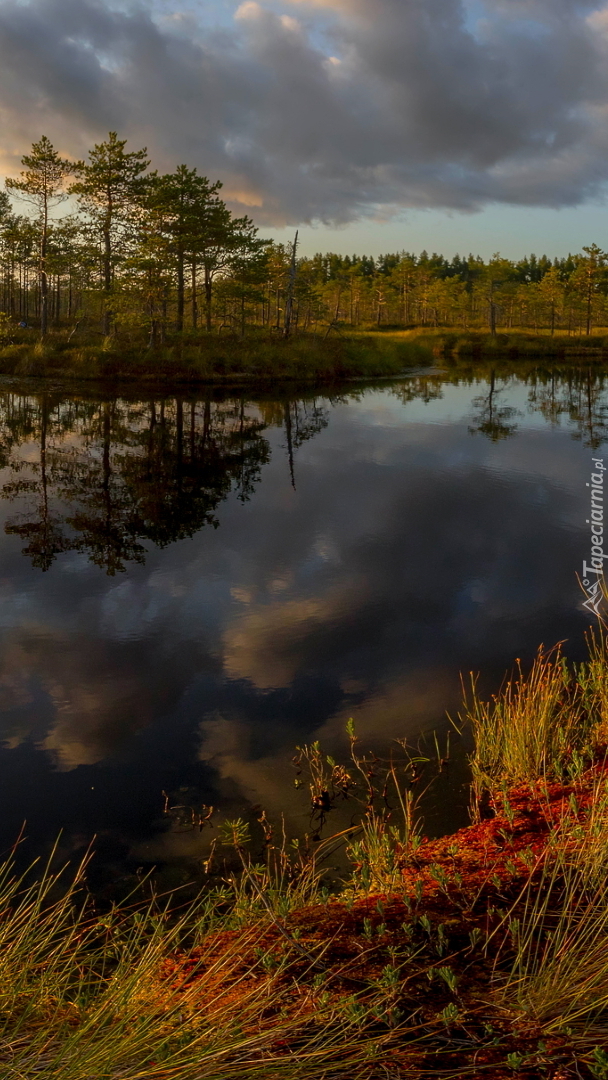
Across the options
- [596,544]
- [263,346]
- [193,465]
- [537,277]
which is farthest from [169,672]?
[537,277]

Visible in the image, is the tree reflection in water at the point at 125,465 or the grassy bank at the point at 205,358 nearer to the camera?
the tree reflection in water at the point at 125,465

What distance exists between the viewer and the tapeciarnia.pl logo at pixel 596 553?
9977mm

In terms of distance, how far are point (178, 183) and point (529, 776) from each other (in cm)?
4549

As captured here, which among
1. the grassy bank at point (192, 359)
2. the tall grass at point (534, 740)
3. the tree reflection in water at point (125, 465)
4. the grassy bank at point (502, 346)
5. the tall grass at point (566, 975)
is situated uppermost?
the grassy bank at point (502, 346)

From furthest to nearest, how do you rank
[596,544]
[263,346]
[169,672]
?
[263,346]
[596,544]
[169,672]

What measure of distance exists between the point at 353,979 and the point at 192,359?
3672 centimetres

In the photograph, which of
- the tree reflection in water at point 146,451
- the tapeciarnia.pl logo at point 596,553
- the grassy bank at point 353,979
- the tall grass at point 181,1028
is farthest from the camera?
the tree reflection in water at point 146,451

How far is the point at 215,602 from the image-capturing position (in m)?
10.0

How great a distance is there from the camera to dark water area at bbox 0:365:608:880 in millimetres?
5859

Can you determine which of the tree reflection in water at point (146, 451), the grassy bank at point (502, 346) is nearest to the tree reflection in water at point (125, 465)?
the tree reflection in water at point (146, 451)

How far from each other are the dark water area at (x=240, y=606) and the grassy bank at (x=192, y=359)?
1484cm

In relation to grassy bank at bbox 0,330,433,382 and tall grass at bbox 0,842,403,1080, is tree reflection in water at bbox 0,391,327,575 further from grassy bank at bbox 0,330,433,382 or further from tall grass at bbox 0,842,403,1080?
tall grass at bbox 0,842,403,1080

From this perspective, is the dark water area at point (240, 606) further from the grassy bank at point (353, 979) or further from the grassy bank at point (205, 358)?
the grassy bank at point (205, 358)

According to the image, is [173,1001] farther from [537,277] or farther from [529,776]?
[537,277]
